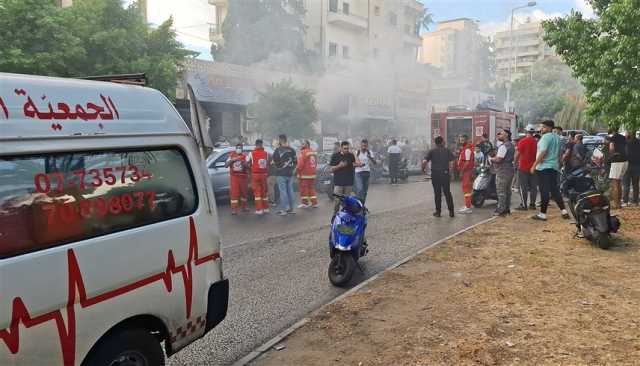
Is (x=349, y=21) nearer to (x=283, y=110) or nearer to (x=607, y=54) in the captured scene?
(x=283, y=110)

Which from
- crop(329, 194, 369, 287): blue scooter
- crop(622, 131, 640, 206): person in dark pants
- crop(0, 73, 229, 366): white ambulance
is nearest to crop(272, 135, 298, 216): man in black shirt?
crop(329, 194, 369, 287): blue scooter

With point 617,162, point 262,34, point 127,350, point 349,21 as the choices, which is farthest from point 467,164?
point 349,21

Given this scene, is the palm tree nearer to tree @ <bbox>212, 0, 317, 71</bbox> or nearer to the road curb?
tree @ <bbox>212, 0, 317, 71</bbox>

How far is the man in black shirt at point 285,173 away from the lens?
11156 mm

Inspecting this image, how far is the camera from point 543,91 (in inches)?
1724

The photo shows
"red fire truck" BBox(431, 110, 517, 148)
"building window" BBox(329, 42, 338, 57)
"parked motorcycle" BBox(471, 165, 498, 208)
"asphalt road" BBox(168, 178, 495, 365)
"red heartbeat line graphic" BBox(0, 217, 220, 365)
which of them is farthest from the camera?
"building window" BBox(329, 42, 338, 57)

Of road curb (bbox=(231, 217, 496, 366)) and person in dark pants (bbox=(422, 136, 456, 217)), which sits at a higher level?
person in dark pants (bbox=(422, 136, 456, 217))

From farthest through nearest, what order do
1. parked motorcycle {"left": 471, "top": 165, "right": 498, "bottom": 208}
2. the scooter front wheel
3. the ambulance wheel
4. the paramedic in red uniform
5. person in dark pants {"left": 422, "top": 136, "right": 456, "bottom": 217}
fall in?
1. parked motorcycle {"left": 471, "top": 165, "right": 498, "bottom": 208}
2. the paramedic in red uniform
3. person in dark pants {"left": 422, "top": 136, "right": 456, "bottom": 217}
4. the scooter front wheel
5. the ambulance wheel

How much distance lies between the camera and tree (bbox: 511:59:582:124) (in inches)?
1613

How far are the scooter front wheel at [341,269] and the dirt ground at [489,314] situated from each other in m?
0.32

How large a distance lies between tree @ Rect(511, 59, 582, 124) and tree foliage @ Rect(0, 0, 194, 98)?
1158 inches

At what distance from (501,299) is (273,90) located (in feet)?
65.4

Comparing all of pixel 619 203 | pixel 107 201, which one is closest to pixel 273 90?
pixel 619 203

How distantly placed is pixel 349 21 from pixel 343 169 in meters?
31.1
